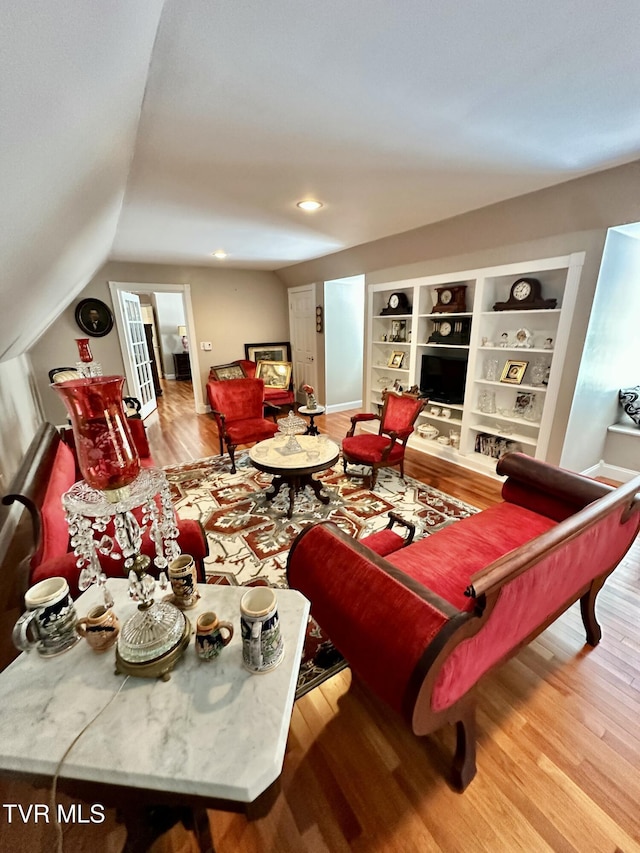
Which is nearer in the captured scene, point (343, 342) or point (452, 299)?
point (452, 299)

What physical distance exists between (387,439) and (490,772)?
2501mm

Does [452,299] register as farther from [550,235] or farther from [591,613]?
[591,613]

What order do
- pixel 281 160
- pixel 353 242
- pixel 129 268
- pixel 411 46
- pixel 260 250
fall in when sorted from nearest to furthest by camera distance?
pixel 411 46 < pixel 281 160 < pixel 353 242 < pixel 260 250 < pixel 129 268

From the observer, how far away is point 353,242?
13.1 feet

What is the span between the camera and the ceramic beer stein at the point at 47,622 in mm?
871

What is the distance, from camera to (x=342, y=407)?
6293mm

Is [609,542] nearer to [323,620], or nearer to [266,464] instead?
[323,620]

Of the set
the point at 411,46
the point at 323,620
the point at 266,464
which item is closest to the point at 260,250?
the point at 266,464

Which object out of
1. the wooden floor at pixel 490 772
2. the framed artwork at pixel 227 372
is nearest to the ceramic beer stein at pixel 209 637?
the wooden floor at pixel 490 772

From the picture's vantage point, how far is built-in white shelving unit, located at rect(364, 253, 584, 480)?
9.79 feet

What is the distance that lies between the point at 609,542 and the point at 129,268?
6236 mm

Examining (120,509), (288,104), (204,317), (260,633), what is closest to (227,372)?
A: (204,317)

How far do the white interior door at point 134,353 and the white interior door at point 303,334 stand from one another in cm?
272

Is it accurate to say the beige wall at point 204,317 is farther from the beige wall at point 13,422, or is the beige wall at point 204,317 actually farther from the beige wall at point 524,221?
the beige wall at point 524,221
